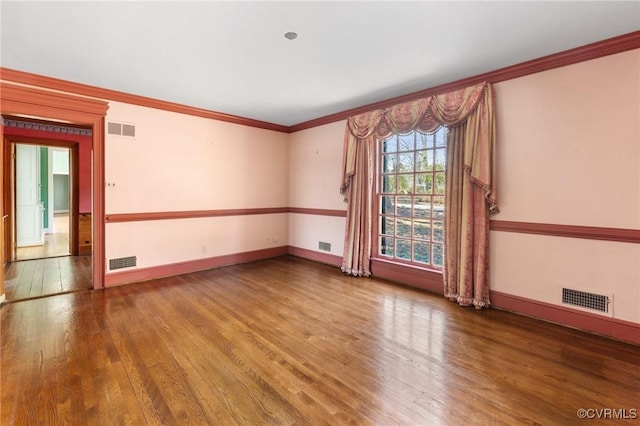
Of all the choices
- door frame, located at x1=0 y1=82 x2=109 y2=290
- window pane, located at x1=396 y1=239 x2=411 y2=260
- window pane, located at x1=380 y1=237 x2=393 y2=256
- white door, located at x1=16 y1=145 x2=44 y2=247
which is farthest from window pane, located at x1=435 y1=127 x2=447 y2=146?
white door, located at x1=16 y1=145 x2=44 y2=247

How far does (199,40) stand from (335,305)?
298 cm

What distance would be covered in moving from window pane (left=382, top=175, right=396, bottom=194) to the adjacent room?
6cm

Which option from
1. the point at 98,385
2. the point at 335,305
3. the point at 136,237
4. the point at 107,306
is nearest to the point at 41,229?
the point at 136,237

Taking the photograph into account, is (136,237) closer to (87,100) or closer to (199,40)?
(87,100)

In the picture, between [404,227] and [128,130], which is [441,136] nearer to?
[404,227]

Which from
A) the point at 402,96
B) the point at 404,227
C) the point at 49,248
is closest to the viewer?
the point at 402,96

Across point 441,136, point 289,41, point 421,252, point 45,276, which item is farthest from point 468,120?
point 45,276

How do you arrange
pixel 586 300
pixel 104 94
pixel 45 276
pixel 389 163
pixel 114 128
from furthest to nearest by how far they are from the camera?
1. pixel 389 163
2. pixel 45 276
3. pixel 114 128
4. pixel 104 94
5. pixel 586 300

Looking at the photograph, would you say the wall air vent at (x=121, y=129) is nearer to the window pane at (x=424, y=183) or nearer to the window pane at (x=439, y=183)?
the window pane at (x=424, y=183)

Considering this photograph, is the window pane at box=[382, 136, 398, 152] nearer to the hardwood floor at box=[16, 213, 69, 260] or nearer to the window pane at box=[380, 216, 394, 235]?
the window pane at box=[380, 216, 394, 235]

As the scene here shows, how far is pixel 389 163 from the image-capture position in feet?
14.9

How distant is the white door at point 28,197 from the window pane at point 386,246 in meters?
7.48

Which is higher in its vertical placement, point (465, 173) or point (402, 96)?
point (402, 96)

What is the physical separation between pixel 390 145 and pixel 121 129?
12.4ft
